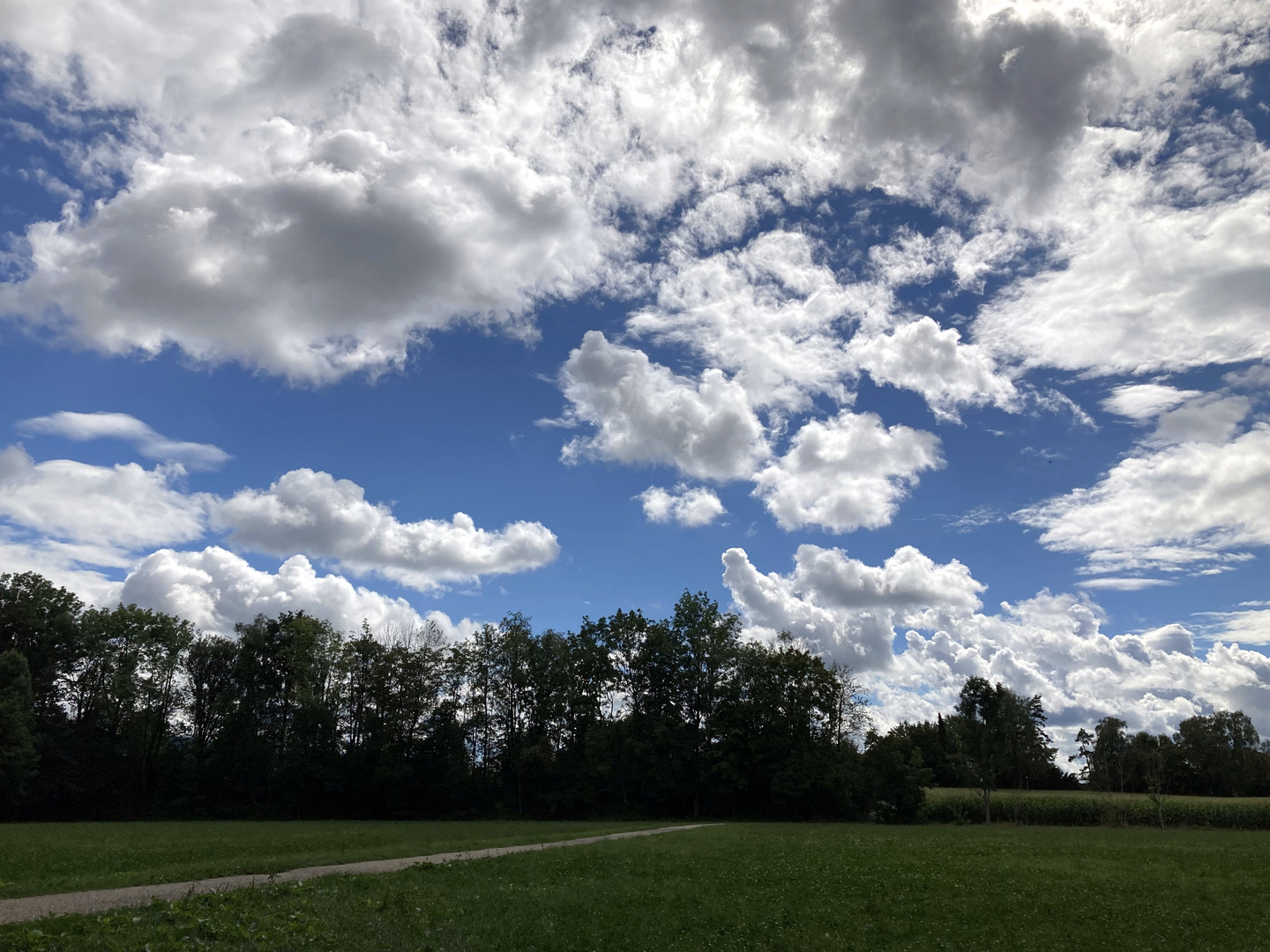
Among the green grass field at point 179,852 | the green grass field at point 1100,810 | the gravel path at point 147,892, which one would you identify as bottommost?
the green grass field at point 1100,810

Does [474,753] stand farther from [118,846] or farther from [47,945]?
[47,945]

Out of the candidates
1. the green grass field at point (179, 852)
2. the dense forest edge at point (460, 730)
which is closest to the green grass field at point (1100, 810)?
the dense forest edge at point (460, 730)

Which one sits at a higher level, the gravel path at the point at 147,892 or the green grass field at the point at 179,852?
the gravel path at the point at 147,892

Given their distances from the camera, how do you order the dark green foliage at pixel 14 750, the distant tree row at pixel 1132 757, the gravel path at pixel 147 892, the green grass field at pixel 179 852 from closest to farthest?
the gravel path at pixel 147 892 < the green grass field at pixel 179 852 < the dark green foliage at pixel 14 750 < the distant tree row at pixel 1132 757

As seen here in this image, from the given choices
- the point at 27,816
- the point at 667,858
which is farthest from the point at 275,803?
the point at 667,858

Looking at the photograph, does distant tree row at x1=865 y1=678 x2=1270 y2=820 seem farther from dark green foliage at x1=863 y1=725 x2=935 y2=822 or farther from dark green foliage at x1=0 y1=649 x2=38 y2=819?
dark green foliage at x1=0 y1=649 x2=38 y2=819

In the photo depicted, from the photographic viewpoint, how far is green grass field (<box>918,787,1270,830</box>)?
61.9 meters

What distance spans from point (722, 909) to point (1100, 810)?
206 feet

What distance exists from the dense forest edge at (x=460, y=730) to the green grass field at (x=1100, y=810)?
0.71ft

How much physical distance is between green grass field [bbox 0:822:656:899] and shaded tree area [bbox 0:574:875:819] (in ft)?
73.5

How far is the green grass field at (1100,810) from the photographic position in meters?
61.9

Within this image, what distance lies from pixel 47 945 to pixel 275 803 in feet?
206

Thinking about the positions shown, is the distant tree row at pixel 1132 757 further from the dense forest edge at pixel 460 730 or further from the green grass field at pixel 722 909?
the green grass field at pixel 722 909

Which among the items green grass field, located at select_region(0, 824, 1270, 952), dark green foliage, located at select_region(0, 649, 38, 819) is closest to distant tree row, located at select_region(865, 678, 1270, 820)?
green grass field, located at select_region(0, 824, 1270, 952)
